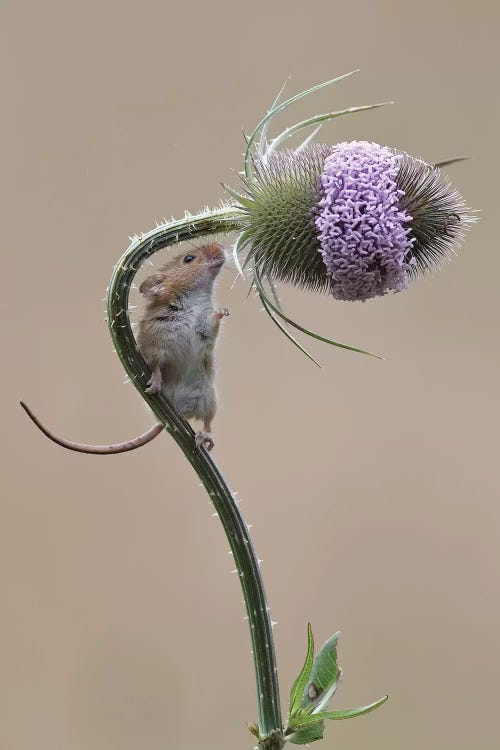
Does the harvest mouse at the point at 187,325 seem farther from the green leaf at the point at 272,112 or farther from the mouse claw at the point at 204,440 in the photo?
the green leaf at the point at 272,112

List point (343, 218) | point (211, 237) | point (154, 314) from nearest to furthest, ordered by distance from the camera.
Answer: point (343, 218), point (211, 237), point (154, 314)

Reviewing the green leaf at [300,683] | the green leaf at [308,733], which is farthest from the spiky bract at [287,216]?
the green leaf at [308,733]

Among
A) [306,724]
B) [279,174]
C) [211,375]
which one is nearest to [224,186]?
[279,174]

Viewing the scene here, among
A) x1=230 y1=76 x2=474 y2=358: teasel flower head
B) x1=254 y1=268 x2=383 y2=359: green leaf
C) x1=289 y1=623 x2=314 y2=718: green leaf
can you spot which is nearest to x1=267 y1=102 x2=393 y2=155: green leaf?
x1=230 y1=76 x2=474 y2=358: teasel flower head

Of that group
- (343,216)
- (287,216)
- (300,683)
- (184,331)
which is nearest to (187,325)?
(184,331)

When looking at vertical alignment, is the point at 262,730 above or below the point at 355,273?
below

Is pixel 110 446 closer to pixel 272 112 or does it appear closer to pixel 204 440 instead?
pixel 204 440

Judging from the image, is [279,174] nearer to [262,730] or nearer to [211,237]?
[211,237]
